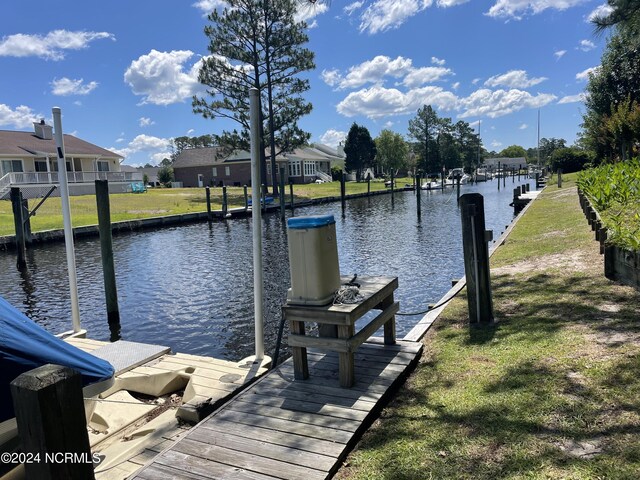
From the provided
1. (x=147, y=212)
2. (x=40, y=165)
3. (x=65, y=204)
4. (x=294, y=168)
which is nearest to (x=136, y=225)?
(x=147, y=212)

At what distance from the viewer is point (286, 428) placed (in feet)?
11.5

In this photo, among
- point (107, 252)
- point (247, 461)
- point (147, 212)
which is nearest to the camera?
point (247, 461)

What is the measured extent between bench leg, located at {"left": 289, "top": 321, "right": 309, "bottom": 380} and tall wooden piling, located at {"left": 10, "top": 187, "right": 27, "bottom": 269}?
14.8m

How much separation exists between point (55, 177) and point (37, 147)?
216 inches

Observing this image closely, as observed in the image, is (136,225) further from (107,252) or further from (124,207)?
(107,252)

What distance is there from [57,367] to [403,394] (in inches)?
121

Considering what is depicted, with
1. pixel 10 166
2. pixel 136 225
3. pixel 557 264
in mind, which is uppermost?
pixel 10 166

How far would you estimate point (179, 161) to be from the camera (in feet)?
196

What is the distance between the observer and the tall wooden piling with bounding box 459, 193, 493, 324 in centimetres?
530

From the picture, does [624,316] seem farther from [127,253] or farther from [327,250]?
[127,253]

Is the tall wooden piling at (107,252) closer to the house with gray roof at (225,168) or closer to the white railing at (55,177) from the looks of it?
the white railing at (55,177)

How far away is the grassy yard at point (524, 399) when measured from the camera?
2850 mm

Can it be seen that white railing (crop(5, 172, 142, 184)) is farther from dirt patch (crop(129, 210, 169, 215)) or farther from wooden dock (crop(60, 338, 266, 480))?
wooden dock (crop(60, 338, 266, 480))

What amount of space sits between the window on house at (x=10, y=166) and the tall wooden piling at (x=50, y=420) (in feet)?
139
